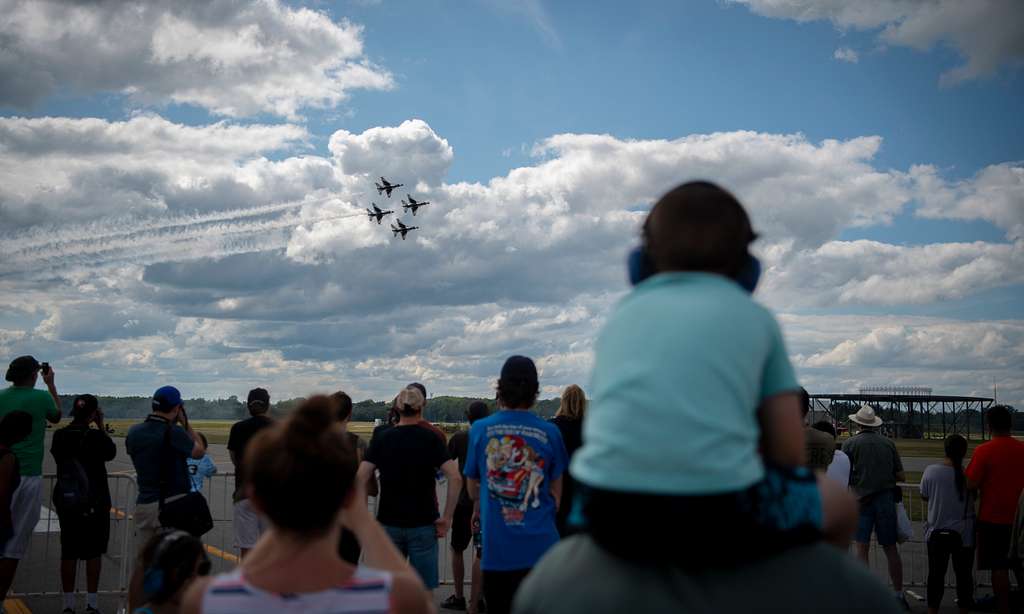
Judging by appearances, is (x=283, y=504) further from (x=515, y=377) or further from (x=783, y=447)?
(x=515, y=377)

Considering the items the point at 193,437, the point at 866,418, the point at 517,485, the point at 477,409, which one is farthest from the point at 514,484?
the point at 866,418

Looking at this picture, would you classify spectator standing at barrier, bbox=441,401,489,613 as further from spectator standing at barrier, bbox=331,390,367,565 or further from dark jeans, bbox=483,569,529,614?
dark jeans, bbox=483,569,529,614

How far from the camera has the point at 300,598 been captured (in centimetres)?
218

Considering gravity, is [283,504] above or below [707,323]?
below

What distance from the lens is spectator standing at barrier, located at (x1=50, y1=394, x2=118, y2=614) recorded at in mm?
8953

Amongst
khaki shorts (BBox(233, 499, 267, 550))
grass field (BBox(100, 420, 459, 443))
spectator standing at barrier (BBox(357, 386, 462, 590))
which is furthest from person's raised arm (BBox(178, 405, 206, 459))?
grass field (BBox(100, 420, 459, 443))

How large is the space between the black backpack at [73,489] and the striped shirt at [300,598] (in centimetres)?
782

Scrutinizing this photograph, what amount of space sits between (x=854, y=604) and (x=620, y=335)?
701 mm

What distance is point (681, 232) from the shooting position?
73.0 inches

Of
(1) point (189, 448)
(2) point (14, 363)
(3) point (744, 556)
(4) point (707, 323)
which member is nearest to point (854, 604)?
(3) point (744, 556)

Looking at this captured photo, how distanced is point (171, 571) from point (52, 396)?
6.84 metres

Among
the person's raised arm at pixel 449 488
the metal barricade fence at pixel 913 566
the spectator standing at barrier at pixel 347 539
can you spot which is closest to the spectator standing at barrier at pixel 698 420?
the spectator standing at barrier at pixel 347 539

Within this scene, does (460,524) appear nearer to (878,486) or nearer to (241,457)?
(241,457)

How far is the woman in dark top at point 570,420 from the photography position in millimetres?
6773
